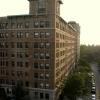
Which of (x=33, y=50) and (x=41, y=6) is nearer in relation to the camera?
(x=41, y=6)

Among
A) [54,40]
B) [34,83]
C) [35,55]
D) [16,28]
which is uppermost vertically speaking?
[16,28]

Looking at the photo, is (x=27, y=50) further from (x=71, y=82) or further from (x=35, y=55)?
(x=71, y=82)

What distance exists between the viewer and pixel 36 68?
60781 millimetres

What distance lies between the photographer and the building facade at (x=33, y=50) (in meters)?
58.9

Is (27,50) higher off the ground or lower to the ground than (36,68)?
higher

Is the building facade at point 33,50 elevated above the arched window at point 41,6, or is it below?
below

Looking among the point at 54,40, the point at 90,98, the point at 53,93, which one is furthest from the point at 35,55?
the point at 90,98

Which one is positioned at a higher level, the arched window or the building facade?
the arched window

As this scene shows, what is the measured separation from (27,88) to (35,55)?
407 inches

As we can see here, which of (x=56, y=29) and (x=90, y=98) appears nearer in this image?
(x=56, y=29)

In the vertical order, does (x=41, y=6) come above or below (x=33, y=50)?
above

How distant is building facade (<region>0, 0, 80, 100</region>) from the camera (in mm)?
58906

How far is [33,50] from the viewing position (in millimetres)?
60750

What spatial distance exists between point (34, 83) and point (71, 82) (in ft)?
35.9
